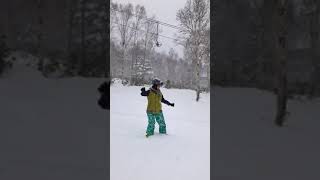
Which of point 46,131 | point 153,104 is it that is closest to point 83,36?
point 46,131

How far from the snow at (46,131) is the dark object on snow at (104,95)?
3.8 inches

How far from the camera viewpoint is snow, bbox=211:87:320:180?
9.87 feet

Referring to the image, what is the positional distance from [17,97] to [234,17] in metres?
2.61

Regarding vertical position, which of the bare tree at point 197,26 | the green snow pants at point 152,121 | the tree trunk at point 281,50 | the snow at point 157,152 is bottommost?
the snow at point 157,152

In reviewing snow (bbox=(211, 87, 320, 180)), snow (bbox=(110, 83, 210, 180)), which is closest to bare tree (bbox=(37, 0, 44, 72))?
snow (bbox=(110, 83, 210, 180))

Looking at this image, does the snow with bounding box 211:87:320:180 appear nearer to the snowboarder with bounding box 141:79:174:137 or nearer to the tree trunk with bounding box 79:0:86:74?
the tree trunk with bounding box 79:0:86:74

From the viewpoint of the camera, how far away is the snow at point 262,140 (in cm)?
301

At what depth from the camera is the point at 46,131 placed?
373 centimetres

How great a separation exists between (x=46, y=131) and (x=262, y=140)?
2248 millimetres

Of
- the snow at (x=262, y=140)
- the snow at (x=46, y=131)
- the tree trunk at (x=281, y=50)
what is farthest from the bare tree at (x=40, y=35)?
the tree trunk at (x=281, y=50)

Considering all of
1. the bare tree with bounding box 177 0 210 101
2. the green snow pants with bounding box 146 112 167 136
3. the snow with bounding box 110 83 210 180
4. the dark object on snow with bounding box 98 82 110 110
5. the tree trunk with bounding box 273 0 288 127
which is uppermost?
the bare tree with bounding box 177 0 210 101

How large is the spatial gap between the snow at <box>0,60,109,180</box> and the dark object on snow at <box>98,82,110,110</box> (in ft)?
0.32

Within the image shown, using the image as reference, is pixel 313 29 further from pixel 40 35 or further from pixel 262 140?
pixel 40 35

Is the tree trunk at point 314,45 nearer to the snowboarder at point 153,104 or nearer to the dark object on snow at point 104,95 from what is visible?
the dark object on snow at point 104,95
